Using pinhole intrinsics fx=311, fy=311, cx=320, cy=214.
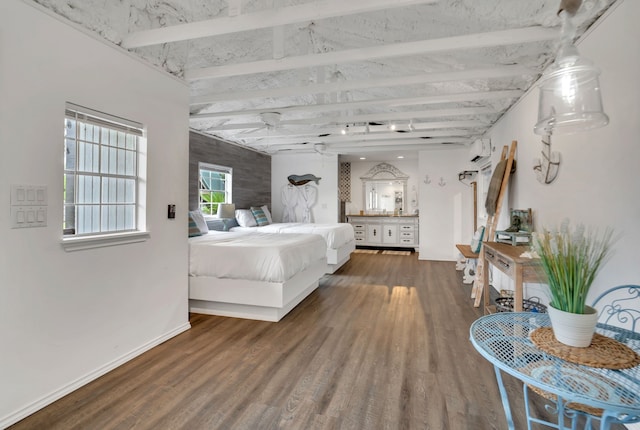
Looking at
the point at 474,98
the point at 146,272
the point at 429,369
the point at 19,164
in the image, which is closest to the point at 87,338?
the point at 146,272

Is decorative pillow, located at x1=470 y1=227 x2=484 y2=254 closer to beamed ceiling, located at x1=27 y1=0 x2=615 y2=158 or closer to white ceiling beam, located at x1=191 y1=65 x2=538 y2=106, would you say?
beamed ceiling, located at x1=27 y1=0 x2=615 y2=158

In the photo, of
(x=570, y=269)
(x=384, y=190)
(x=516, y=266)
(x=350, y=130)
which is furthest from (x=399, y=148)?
(x=570, y=269)

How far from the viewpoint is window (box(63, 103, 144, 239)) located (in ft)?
6.89

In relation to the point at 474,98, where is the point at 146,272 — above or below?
below

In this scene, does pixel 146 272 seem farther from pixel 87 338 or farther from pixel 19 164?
pixel 19 164

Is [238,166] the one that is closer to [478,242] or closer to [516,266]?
[478,242]

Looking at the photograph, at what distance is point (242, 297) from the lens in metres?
3.24

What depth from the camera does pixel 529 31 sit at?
2.18 meters

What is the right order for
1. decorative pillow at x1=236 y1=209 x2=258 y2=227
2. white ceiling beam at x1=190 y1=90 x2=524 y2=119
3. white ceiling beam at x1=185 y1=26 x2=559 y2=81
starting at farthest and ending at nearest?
decorative pillow at x1=236 y1=209 x2=258 y2=227 < white ceiling beam at x1=190 y1=90 x2=524 y2=119 < white ceiling beam at x1=185 y1=26 x2=559 y2=81

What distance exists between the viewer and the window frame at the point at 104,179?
207 cm

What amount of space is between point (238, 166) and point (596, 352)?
6.18 meters

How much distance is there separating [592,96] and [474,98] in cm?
248

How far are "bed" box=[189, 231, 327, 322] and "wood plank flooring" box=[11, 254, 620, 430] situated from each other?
148 mm

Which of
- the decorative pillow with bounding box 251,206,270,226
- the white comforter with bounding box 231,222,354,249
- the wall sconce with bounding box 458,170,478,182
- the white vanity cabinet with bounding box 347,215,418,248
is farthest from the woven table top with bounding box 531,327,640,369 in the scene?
the white vanity cabinet with bounding box 347,215,418,248
